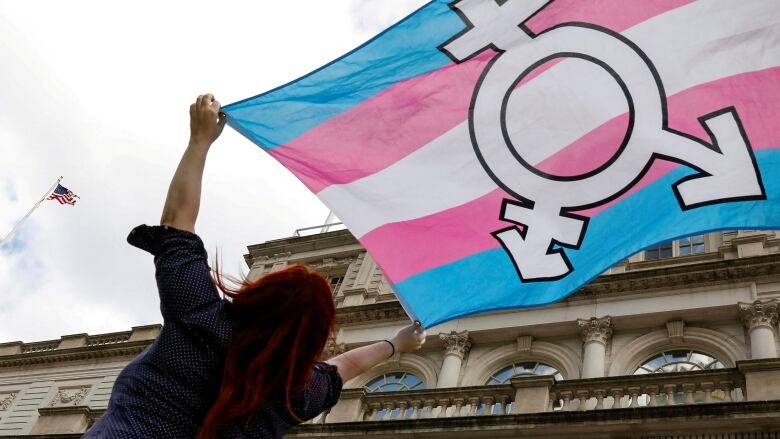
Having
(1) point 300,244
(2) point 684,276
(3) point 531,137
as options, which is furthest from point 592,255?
(1) point 300,244

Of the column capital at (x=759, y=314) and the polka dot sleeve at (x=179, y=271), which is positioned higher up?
the column capital at (x=759, y=314)

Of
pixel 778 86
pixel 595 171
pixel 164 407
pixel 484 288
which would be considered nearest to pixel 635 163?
pixel 595 171

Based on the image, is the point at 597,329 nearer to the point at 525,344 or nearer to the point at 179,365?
the point at 525,344

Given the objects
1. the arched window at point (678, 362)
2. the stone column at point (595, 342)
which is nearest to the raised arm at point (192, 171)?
the stone column at point (595, 342)

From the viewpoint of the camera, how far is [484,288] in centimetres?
609

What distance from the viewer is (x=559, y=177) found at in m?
6.19

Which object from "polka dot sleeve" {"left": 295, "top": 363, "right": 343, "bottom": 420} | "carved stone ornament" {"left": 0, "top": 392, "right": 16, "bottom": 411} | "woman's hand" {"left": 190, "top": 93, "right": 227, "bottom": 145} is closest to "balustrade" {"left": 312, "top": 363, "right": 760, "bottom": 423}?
"polka dot sleeve" {"left": 295, "top": 363, "right": 343, "bottom": 420}

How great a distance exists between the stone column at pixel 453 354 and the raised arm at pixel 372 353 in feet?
50.8

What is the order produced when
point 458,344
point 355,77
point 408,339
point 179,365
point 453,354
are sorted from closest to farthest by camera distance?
point 179,365 → point 408,339 → point 355,77 → point 453,354 → point 458,344

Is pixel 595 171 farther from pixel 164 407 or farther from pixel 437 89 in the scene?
pixel 164 407

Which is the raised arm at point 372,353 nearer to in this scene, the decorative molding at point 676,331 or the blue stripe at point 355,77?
the blue stripe at point 355,77

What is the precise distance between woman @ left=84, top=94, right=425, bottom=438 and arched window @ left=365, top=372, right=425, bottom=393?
1846 cm

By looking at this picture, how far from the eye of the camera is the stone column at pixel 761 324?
16.6m

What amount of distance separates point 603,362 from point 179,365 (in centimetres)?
1715
